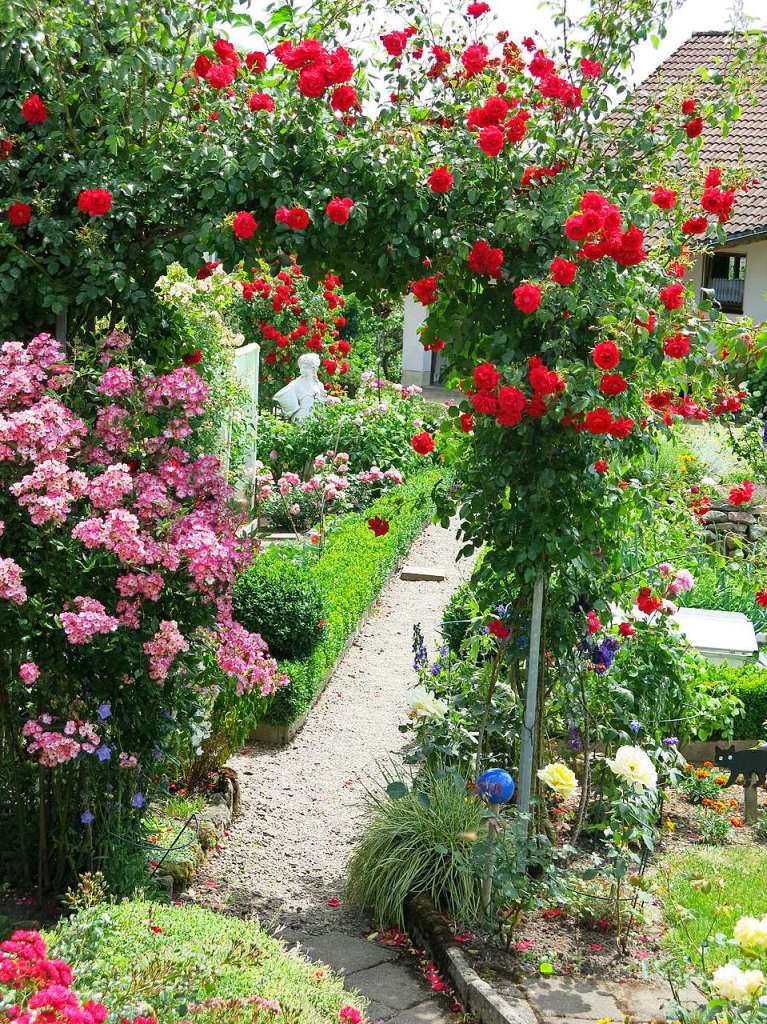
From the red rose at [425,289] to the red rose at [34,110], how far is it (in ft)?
4.57

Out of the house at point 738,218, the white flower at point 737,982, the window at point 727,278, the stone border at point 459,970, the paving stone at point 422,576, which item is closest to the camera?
the white flower at point 737,982

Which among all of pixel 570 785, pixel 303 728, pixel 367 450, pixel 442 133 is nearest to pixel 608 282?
pixel 442 133

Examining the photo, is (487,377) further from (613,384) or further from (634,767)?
(634,767)

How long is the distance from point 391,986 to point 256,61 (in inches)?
127

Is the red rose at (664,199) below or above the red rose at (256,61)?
below

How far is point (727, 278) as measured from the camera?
17734 mm

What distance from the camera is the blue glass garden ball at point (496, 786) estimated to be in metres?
4.00

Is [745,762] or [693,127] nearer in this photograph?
[693,127]

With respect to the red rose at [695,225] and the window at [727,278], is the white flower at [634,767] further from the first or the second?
the window at [727,278]

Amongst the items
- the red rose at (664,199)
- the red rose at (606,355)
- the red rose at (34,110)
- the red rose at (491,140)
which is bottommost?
the red rose at (606,355)

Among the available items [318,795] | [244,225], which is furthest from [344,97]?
[318,795]

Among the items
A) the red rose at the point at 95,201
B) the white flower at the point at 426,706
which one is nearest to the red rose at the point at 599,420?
the white flower at the point at 426,706

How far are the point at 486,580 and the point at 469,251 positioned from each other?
1234 mm

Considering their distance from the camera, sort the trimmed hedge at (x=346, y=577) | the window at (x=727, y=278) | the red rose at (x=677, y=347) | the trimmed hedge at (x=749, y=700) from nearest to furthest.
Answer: the red rose at (x=677, y=347) < the trimmed hedge at (x=749, y=700) < the trimmed hedge at (x=346, y=577) < the window at (x=727, y=278)
